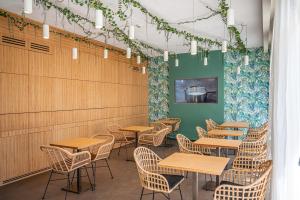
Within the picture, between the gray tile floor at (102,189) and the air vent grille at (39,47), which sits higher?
the air vent grille at (39,47)

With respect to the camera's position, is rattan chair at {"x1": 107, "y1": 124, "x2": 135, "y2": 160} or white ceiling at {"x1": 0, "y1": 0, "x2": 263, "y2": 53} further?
rattan chair at {"x1": 107, "y1": 124, "x2": 135, "y2": 160}

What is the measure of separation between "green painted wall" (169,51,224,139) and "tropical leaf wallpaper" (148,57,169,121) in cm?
21

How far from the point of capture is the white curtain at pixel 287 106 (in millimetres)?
2291

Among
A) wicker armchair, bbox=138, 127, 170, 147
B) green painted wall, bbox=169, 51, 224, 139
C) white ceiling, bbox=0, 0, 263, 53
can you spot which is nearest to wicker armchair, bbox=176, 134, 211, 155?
wicker armchair, bbox=138, 127, 170, 147

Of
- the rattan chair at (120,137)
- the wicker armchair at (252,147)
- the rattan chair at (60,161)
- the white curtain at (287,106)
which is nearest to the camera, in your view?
the white curtain at (287,106)

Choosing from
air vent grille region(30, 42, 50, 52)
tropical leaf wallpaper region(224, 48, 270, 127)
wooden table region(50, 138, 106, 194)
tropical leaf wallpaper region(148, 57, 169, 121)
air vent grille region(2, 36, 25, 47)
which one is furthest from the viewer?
tropical leaf wallpaper region(148, 57, 169, 121)

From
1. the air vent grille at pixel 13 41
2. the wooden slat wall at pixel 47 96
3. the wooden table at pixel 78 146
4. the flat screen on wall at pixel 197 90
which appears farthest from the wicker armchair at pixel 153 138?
the air vent grille at pixel 13 41

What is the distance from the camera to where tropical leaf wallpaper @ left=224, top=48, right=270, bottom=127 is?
812cm

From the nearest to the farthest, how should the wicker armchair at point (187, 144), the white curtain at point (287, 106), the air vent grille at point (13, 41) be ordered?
the white curtain at point (287, 106)
the wicker armchair at point (187, 144)
the air vent grille at point (13, 41)

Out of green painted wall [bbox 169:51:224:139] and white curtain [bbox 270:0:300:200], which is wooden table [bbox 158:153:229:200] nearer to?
A: white curtain [bbox 270:0:300:200]

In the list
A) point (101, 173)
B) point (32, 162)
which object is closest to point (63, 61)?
point (32, 162)

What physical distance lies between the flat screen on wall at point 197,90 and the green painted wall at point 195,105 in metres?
0.14

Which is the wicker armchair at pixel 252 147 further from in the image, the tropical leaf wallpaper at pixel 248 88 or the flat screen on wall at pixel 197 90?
the flat screen on wall at pixel 197 90

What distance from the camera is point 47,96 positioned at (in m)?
5.57
